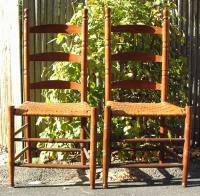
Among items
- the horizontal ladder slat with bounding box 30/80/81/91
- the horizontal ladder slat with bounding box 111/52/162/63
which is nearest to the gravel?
the horizontal ladder slat with bounding box 30/80/81/91

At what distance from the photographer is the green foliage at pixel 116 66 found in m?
4.61

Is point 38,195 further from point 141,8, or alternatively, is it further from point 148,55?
point 141,8

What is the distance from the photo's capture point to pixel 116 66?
4738 millimetres

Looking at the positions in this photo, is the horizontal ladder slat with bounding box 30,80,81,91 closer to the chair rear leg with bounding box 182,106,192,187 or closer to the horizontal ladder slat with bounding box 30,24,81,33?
the horizontal ladder slat with bounding box 30,24,81,33

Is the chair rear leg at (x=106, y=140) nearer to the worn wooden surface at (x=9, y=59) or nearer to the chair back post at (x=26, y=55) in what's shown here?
the chair back post at (x=26, y=55)

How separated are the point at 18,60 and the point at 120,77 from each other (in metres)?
0.92

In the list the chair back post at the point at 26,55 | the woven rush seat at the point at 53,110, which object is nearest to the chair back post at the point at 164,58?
the woven rush seat at the point at 53,110

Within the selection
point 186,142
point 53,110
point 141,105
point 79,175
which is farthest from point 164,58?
point 79,175

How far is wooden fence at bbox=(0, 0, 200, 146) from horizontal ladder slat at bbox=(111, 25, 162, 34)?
0.55 metres

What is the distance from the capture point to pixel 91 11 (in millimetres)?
4684

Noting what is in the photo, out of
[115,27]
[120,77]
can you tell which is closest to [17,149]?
[120,77]

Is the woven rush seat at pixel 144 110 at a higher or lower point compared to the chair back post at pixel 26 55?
lower

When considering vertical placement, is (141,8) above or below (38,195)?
above

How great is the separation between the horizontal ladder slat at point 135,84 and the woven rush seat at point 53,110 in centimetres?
37
